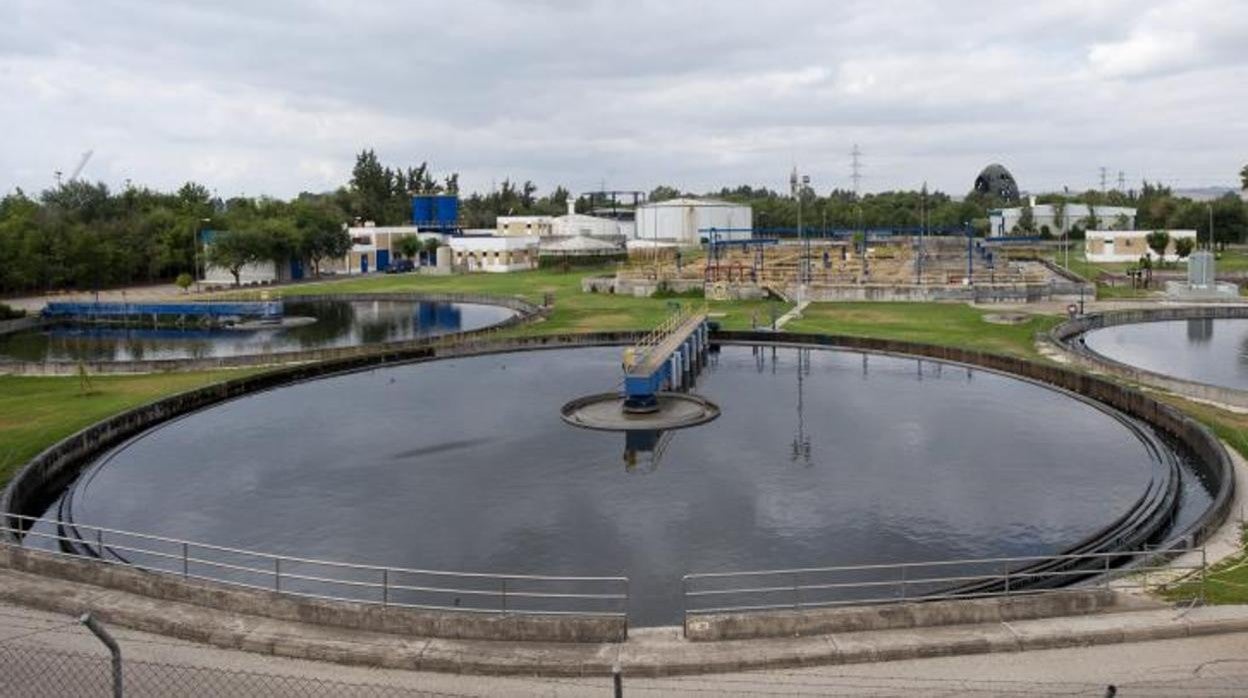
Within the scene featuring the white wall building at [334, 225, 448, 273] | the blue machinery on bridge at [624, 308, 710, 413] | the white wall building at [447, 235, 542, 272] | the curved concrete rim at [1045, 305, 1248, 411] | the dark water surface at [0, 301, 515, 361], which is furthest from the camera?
the white wall building at [334, 225, 448, 273]

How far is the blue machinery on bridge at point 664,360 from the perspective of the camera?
113ft

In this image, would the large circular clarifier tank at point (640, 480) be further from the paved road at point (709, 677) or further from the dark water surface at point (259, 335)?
the dark water surface at point (259, 335)

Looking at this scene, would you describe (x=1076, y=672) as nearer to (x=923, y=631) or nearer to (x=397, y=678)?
(x=923, y=631)

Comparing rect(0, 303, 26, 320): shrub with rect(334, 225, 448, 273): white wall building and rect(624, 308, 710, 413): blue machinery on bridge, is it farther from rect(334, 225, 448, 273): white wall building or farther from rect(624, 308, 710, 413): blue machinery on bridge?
rect(624, 308, 710, 413): blue machinery on bridge

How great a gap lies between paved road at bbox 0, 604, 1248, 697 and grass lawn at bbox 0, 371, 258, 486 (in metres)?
15.7

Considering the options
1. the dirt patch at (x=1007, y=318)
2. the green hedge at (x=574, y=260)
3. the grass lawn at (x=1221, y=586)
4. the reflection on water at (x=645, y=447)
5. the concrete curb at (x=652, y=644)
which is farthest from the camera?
the green hedge at (x=574, y=260)

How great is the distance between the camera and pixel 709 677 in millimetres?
12758

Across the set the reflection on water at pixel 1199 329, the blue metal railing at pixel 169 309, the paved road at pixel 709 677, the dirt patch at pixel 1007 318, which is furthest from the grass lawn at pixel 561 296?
the paved road at pixel 709 677

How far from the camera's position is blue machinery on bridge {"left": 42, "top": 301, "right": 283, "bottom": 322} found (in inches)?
2704

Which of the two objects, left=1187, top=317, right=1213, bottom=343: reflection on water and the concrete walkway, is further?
the concrete walkway

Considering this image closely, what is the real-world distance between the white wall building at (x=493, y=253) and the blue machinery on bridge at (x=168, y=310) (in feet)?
129

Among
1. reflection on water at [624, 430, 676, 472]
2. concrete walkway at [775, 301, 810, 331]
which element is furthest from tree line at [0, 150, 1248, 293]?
reflection on water at [624, 430, 676, 472]

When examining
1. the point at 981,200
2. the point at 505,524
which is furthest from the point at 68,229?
the point at 981,200

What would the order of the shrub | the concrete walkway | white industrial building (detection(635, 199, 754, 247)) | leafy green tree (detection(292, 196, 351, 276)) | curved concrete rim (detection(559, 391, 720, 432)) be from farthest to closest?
white industrial building (detection(635, 199, 754, 247)) < leafy green tree (detection(292, 196, 351, 276)) < the shrub < the concrete walkway < curved concrete rim (detection(559, 391, 720, 432))
